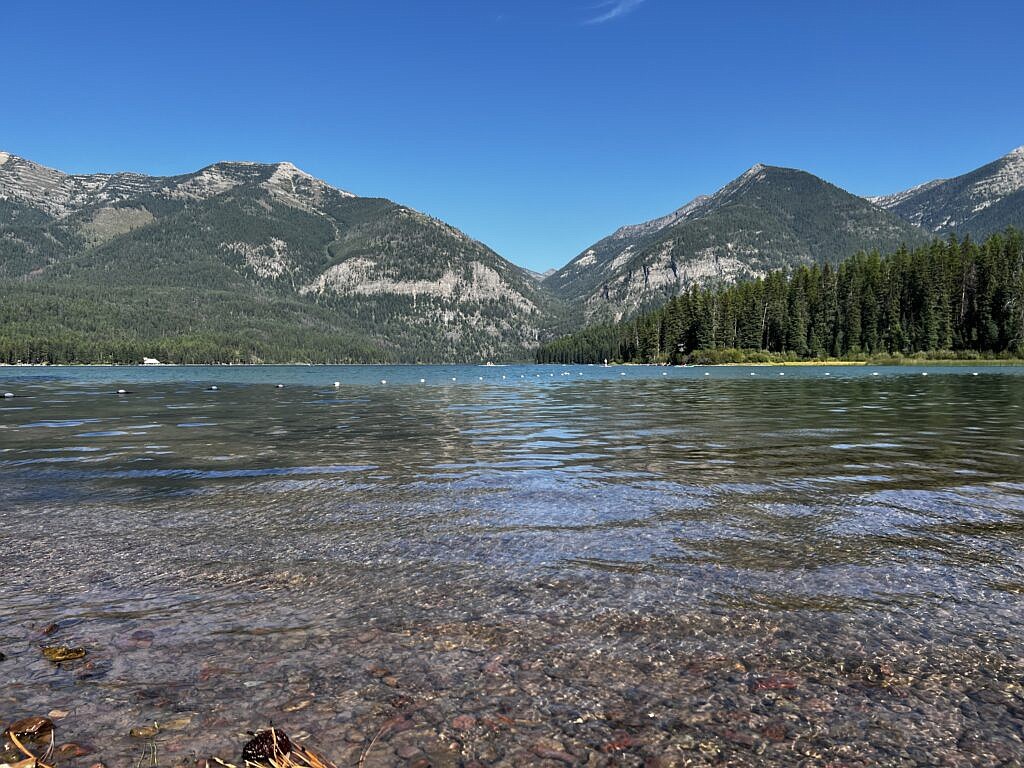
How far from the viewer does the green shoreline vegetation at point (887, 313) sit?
14750 cm

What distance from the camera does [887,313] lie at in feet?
534

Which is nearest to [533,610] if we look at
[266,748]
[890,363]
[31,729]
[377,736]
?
[377,736]

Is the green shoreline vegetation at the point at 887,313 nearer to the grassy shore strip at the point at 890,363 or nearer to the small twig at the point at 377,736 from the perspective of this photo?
the grassy shore strip at the point at 890,363

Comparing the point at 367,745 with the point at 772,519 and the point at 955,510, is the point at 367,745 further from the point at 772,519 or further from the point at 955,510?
the point at 955,510

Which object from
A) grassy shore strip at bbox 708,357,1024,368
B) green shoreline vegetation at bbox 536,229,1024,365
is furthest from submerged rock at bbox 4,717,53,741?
green shoreline vegetation at bbox 536,229,1024,365

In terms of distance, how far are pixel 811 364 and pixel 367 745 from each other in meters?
177

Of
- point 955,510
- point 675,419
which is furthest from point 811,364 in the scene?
point 955,510

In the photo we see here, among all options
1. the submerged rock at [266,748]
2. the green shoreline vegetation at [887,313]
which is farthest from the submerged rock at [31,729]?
the green shoreline vegetation at [887,313]

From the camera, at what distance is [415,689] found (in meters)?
5.46

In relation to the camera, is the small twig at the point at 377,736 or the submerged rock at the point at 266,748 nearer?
the submerged rock at the point at 266,748

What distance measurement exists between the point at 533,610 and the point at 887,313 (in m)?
186

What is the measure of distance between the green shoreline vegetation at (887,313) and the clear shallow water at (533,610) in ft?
539

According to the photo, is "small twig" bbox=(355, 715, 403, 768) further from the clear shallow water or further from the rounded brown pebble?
the rounded brown pebble

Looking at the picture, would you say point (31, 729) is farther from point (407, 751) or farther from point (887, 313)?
point (887, 313)
